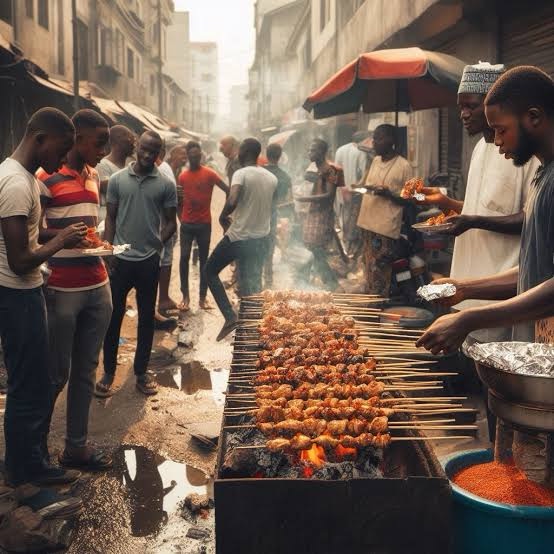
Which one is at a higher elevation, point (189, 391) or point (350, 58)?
point (350, 58)

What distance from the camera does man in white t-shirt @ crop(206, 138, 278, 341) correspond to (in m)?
8.48

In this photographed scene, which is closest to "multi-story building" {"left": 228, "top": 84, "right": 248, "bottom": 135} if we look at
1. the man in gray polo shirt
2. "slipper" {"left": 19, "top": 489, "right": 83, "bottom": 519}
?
the man in gray polo shirt

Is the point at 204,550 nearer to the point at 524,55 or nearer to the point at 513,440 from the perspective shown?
the point at 513,440

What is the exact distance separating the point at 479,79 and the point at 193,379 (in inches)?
176

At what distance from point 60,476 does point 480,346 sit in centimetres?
329

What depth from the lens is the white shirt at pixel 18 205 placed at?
389 centimetres

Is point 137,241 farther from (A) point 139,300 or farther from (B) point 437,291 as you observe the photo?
(B) point 437,291

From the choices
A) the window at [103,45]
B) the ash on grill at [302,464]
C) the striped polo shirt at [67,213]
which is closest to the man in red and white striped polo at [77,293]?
the striped polo shirt at [67,213]

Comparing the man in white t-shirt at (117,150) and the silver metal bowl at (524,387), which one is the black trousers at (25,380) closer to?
the silver metal bowl at (524,387)

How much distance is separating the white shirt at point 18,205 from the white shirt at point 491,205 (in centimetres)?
296

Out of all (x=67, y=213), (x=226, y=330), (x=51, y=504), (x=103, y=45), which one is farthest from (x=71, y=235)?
(x=103, y=45)

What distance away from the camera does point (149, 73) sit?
147ft

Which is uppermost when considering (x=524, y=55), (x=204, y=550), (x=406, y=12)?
(x=406, y=12)

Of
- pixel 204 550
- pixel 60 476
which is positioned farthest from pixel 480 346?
pixel 60 476
